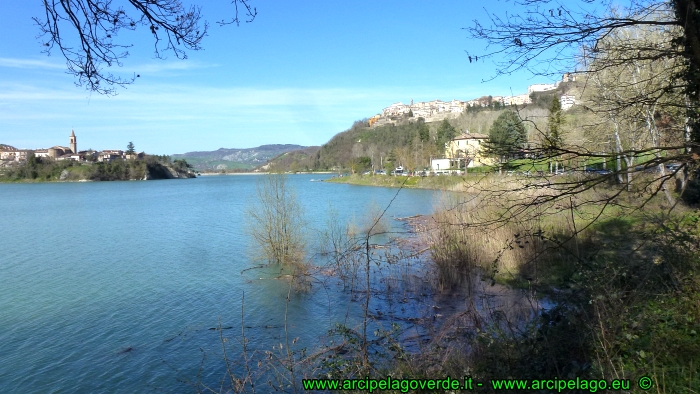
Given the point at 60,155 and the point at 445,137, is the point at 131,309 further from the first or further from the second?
the point at 60,155

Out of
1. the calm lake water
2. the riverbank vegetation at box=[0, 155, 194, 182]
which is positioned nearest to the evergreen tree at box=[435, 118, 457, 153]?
the calm lake water

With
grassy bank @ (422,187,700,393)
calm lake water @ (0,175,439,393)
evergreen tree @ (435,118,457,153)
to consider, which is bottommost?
calm lake water @ (0,175,439,393)

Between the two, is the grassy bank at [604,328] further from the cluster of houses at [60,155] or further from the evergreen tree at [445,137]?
the cluster of houses at [60,155]

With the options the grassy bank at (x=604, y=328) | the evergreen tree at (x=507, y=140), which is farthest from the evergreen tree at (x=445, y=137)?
the grassy bank at (x=604, y=328)

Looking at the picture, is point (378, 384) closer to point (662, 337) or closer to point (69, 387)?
point (662, 337)

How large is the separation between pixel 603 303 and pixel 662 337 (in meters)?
0.64

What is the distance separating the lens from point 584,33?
447cm

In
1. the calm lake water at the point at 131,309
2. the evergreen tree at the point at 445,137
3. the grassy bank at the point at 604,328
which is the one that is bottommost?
the calm lake water at the point at 131,309

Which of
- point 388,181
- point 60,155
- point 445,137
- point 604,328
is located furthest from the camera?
point 60,155

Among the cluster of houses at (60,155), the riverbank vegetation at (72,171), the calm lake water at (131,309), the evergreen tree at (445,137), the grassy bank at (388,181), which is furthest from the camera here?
the cluster of houses at (60,155)

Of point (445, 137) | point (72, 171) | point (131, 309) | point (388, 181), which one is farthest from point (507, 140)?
point (72, 171)

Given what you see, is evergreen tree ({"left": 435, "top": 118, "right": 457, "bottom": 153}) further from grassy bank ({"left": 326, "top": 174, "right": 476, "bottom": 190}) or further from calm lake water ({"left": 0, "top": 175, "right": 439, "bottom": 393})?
grassy bank ({"left": 326, "top": 174, "right": 476, "bottom": 190})

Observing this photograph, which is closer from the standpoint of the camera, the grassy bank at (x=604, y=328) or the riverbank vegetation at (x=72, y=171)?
the grassy bank at (x=604, y=328)

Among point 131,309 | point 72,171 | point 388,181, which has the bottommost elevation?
point 131,309
